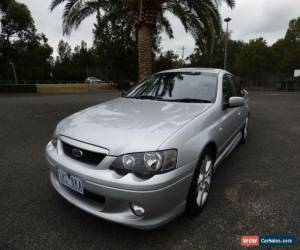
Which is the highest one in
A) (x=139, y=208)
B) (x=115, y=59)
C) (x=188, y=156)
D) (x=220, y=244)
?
(x=115, y=59)

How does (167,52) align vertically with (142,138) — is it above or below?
above

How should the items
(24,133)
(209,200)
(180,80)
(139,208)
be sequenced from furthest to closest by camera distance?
(24,133)
(180,80)
(209,200)
(139,208)

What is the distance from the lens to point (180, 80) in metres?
3.54

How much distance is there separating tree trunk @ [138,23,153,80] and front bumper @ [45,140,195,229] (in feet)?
19.9

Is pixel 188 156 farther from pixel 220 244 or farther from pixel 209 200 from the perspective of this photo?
pixel 209 200

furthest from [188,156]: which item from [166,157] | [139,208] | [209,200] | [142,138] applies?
[209,200]

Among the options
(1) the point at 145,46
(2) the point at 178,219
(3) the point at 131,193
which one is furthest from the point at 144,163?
(1) the point at 145,46

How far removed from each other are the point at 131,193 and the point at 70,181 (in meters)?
0.66

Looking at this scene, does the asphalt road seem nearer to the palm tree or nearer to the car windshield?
the car windshield

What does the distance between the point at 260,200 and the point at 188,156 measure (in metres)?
1.36

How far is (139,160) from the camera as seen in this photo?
188cm

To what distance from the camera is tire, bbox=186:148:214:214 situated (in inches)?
87.5

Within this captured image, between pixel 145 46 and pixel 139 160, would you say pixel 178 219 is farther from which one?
pixel 145 46

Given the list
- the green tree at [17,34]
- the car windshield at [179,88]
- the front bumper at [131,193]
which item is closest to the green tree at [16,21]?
the green tree at [17,34]
